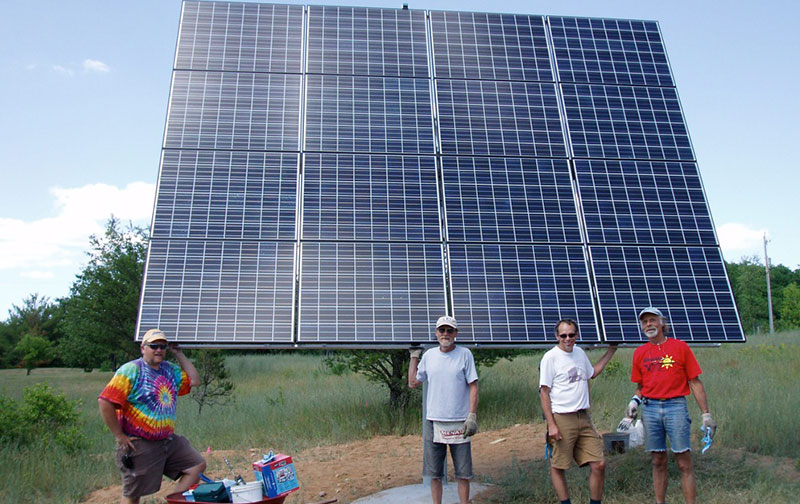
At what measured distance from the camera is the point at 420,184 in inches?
311

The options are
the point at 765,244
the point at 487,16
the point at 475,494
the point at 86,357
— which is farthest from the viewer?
the point at 765,244

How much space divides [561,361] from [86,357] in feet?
128

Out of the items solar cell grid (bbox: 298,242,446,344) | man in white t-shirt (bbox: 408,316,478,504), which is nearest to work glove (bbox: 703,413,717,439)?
man in white t-shirt (bbox: 408,316,478,504)

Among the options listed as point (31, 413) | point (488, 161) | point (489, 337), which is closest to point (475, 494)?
point (489, 337)

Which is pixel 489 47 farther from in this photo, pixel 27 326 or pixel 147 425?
pixel 27 326

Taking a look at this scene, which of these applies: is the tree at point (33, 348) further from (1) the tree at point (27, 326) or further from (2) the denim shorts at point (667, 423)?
(2) the denim shorts at point (667, 423)

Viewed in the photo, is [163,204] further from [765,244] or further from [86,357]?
[765,244]

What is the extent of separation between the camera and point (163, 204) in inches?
292

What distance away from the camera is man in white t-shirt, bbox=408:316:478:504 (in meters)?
5.64

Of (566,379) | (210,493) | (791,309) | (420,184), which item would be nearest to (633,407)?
(566,379)

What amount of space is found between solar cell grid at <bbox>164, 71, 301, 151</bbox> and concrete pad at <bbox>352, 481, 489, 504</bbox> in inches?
183

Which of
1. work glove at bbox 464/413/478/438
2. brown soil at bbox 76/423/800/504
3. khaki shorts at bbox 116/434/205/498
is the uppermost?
work glove at bbox 464/413/478/438

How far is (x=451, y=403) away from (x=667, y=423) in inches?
85.4

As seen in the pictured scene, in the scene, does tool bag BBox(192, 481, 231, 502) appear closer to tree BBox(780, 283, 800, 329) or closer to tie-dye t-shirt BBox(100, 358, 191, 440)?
tie-dye t-shirt BBox(100, 358, 191, 440)
